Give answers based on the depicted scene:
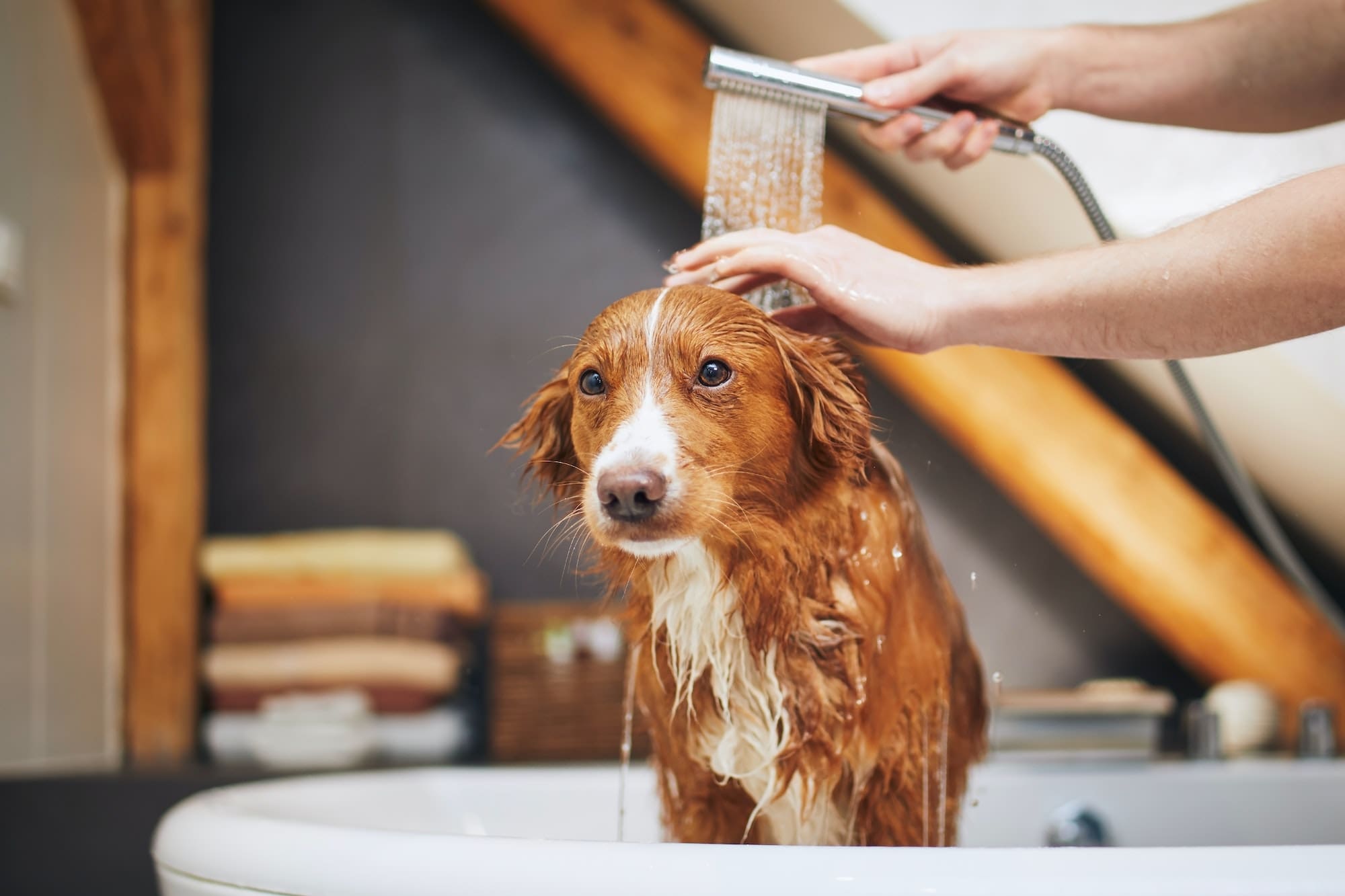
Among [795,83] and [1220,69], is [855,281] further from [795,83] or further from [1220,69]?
[1220,69]

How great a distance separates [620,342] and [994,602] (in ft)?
1.39

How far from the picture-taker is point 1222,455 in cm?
122

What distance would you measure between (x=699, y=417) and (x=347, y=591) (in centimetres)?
172

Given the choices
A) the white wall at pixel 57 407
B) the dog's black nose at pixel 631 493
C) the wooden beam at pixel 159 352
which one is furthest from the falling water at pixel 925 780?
the wooden beam at pixel 159 352

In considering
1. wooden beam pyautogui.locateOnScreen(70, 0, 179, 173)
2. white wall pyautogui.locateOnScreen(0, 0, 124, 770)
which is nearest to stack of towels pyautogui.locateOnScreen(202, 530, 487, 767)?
white wall pyautogui.locateOnScreen(0, 0, 124, 770)

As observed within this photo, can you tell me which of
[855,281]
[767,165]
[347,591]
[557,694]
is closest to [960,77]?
[767,165]

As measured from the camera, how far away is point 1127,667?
1917 millimetres

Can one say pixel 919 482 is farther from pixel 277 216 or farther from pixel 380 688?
pixel 277 216

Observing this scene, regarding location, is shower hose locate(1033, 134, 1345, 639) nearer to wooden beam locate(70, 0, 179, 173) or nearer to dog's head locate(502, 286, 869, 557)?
dog's head locate(502, 286, 869, 557)

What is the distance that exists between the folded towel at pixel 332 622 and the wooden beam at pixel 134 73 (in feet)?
3.71

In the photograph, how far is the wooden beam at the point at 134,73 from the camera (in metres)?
2.29

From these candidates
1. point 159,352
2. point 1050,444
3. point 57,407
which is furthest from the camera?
point 159,352

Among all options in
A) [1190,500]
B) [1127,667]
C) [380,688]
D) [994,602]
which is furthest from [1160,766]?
[380,688]

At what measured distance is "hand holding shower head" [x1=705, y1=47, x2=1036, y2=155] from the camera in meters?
0.95
